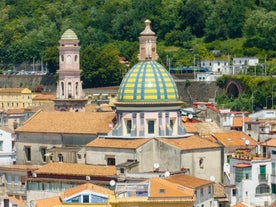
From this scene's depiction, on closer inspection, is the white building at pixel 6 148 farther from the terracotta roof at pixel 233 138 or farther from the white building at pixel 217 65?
the white building at pixel 217 65

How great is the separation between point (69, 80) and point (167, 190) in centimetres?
3202

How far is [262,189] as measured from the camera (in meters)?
55.2

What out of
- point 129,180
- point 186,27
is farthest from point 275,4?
point 129,180

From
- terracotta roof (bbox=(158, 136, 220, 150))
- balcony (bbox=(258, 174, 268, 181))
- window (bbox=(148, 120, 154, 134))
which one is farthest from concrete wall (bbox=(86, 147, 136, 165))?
balcony (bbox=(258, 174, 268, 181))

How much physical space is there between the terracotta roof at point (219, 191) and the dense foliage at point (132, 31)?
53.8 meters

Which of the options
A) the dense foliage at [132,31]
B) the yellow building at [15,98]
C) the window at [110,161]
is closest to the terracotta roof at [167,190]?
the window at [110,161]

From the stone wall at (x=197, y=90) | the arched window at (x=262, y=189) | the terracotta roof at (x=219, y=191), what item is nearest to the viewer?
the terracotta roof at (x=219, y=191)

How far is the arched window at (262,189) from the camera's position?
5501 centimetres

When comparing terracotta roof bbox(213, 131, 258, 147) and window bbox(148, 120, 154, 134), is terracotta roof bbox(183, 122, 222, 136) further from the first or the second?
window bbox(148, 120, 154, 134)

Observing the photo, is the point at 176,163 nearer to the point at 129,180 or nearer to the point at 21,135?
the point at 129,180

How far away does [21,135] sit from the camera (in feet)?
→ 204

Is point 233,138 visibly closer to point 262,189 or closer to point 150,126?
point 150,126

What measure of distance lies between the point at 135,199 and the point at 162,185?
240 centimetres

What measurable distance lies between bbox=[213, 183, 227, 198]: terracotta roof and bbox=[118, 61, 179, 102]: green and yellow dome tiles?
5.49 m
